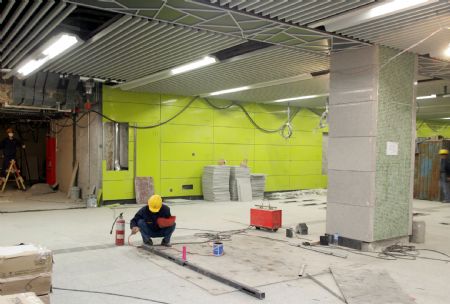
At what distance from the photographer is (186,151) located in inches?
461

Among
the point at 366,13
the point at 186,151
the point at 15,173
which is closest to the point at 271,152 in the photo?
the point at 186,151

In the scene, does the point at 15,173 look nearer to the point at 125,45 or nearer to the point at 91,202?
the point at 91,202

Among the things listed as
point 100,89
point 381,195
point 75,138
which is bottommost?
point 381,195

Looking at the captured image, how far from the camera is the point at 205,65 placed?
297 inches

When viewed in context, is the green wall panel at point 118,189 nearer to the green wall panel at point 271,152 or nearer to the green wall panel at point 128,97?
the green wall panel at point 128,97

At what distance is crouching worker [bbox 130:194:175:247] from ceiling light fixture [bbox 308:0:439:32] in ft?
10.7

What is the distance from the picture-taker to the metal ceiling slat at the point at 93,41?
5.27 meters

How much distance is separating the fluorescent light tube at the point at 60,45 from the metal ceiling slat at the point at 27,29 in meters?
0.39

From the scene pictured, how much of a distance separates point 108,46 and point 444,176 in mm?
10800

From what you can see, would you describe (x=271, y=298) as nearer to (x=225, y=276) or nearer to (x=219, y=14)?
(x=225, y=276)

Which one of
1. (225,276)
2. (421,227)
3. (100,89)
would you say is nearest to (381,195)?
(421,227)

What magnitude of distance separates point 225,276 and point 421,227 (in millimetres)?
3782

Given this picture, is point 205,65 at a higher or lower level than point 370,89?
higher

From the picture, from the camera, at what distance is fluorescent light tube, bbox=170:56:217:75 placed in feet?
23.5
